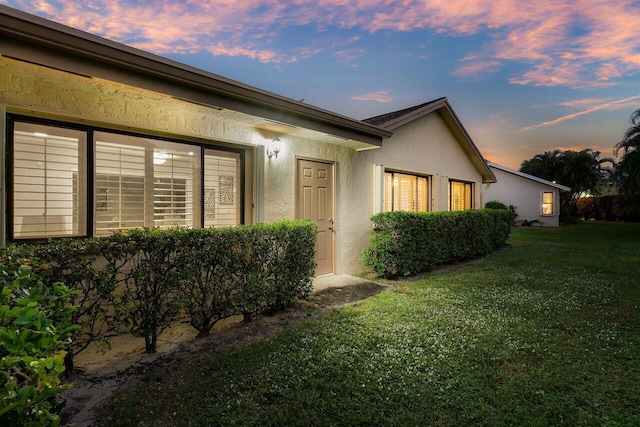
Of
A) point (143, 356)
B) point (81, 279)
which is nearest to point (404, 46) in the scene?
point (81, 279)

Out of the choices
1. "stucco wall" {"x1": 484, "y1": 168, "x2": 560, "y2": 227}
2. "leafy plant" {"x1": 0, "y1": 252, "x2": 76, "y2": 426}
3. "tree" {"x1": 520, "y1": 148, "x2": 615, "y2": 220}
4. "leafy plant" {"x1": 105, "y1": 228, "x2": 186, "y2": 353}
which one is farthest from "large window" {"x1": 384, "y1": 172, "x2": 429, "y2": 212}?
"tree" {"x1": 520, "y1": 148, "x2": 615, "y2": 220}

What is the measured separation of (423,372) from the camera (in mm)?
3000

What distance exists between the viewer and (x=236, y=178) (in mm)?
→ 5500

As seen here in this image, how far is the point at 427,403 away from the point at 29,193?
478 cm

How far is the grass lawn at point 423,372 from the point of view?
2.42 metres

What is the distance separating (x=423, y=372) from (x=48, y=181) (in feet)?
15.7

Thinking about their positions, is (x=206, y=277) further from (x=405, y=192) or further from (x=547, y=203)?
(x=547, y=203)

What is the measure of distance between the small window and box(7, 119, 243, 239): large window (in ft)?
78.2

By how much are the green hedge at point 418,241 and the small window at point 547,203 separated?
645 inches

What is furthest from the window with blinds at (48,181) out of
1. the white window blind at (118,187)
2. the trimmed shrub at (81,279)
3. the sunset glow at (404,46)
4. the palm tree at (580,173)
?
the palm tree at (580,173)

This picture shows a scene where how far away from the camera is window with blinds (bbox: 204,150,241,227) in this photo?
518 centimetres

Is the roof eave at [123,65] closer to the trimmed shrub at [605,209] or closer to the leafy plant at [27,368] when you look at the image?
the leafy plant at [27,368]

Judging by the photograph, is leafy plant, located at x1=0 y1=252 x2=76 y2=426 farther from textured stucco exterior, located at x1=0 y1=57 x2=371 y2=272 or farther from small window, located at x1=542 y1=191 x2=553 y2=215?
small window, located at x1=542 y1=191 x2=553 y2=215

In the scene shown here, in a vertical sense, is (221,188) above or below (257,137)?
below
